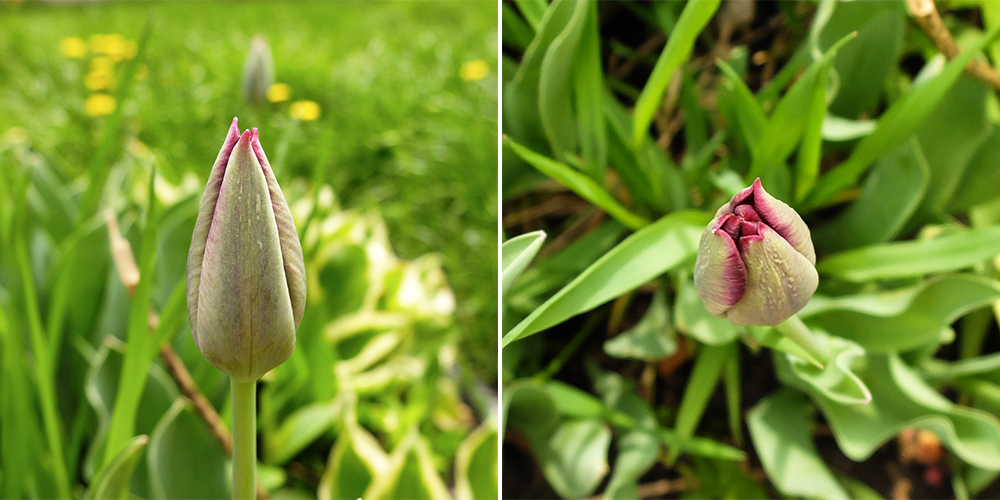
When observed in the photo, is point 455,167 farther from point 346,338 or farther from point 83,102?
point 83,102

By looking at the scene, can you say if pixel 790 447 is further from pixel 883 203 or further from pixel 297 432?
pixel 297 432

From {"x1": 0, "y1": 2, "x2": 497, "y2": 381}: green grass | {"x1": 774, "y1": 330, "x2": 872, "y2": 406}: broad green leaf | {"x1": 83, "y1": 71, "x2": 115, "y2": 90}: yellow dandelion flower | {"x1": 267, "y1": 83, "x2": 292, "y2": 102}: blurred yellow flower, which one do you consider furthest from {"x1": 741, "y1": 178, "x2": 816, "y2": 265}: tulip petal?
{"x1": 83, "y1": 71, "x2": 115, "y2": 90}: yellow dandelion flower

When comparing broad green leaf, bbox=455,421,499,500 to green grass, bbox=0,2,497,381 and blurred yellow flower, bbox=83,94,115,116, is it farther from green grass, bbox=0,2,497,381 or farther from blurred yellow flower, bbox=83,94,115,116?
blurred yellow flower, bbox=83,94,115,116

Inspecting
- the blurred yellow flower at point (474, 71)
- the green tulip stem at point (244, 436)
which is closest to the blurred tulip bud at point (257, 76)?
the green tulip stem at point (244, 436)

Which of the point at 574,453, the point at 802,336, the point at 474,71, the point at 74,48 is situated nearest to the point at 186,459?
the point at 574,453

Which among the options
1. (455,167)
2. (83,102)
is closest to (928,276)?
Result: (455,167)
